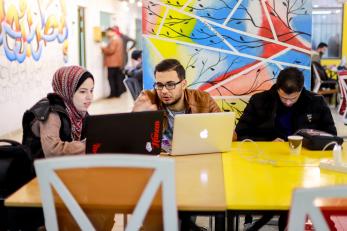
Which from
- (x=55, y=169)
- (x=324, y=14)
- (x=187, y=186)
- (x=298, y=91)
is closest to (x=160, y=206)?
(x=55, y=169)

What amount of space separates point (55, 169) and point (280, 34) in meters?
2.96

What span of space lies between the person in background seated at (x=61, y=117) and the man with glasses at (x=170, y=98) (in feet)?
1.21

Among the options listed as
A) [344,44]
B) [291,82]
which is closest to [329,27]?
[344,44]

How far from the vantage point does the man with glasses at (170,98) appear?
2873 millimetres

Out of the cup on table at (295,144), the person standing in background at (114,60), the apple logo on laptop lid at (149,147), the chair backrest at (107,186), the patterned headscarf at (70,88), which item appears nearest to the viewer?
the chair backrest at (107,186)

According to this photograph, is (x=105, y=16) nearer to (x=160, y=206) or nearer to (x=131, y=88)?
(x=131, y=88)

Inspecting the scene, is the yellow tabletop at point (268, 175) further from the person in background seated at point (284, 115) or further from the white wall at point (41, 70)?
the white wall at point (41, 70)

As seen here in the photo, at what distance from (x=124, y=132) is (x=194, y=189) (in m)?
0.39

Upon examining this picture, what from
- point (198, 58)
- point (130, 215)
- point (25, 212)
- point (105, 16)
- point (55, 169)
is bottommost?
point (25, 212)

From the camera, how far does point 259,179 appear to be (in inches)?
81.7

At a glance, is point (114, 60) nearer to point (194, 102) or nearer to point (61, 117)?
point (194, 102)

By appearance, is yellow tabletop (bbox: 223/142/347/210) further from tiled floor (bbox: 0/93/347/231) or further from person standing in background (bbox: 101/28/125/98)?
person standing in background (bbox: 101/28/125/98)

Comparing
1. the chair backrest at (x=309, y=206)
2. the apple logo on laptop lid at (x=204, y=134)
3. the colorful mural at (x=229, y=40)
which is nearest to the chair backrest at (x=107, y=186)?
the chair backrest at (x=309, y=206)

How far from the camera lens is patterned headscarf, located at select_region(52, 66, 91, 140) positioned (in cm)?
267
